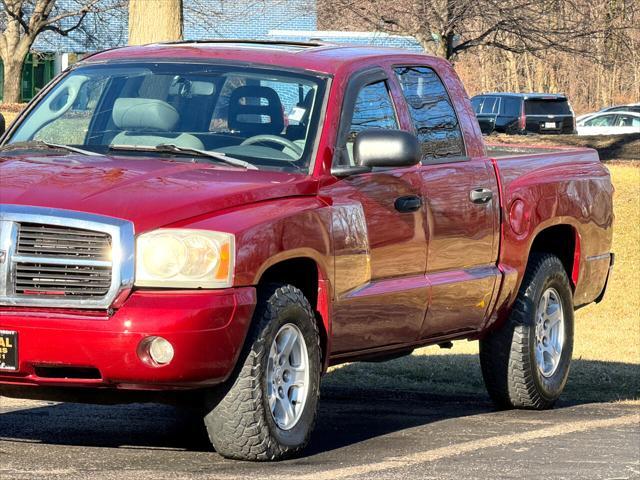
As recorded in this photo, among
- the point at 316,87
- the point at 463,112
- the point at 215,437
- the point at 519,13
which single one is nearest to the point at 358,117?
the point at 316,87

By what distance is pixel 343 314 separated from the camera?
277 inches

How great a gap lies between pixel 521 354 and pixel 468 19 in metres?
20.2

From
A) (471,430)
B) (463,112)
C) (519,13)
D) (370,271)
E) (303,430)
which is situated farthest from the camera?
(519,13)

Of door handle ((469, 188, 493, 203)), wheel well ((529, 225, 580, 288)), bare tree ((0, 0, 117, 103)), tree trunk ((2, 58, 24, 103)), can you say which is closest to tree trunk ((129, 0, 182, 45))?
wheel well ((529, 225, 580, 288))

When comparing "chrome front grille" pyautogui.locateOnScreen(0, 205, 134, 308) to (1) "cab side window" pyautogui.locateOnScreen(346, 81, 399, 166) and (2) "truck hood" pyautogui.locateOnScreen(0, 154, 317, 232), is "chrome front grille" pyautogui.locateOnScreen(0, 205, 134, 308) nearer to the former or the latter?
(2) "truck hood" pyautogui.locateOnScreen(0, 154, 317, 232)

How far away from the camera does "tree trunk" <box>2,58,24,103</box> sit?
130 feet

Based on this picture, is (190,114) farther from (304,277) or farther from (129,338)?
(129,338)

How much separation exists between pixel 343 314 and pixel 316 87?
115 cm

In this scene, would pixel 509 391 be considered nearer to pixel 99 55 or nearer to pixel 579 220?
pixel 579 220

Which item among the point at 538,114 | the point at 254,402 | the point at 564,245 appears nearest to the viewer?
the point at 254,402

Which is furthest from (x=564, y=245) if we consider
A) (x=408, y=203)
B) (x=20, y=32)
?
(x=20, y=32)

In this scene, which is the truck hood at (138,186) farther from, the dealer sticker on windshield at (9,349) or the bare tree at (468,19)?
the bare tree at (468,19)

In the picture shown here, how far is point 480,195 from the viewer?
822 centimetres

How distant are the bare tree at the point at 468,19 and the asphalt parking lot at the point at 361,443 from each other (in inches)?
740
